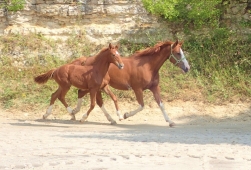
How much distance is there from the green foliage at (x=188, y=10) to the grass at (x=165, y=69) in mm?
575

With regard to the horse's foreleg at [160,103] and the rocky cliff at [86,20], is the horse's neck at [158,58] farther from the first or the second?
the rocky cliff at [86,20]

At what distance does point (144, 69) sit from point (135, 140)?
4.15m

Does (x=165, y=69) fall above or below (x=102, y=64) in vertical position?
below

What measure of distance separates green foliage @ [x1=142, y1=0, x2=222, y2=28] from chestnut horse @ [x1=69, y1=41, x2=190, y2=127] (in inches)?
163

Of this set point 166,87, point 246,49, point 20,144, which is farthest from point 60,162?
point 246,49

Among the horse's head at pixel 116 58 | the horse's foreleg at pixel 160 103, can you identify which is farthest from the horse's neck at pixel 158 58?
the horse's head at pixel 116 58

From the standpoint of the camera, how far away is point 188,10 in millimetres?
20109

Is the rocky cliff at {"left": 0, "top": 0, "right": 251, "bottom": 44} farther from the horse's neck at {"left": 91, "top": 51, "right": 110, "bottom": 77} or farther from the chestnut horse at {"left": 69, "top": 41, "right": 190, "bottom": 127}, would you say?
the horse's neck at {"left": 91, "top": 51, "right": 110, "bottom": 77}

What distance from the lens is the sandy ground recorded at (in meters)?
9.09

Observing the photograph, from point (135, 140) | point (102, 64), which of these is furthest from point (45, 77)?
point (135, 140)

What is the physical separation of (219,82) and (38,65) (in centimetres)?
589

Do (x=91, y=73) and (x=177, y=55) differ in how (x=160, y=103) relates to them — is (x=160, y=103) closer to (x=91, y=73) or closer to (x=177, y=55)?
(x=177, y=55)

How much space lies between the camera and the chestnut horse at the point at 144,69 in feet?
50.9

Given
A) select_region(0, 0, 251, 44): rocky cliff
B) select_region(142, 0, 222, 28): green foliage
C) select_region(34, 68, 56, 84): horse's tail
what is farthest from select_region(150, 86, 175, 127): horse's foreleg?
select_region(0, 0, 251, 44): rocky cliff
